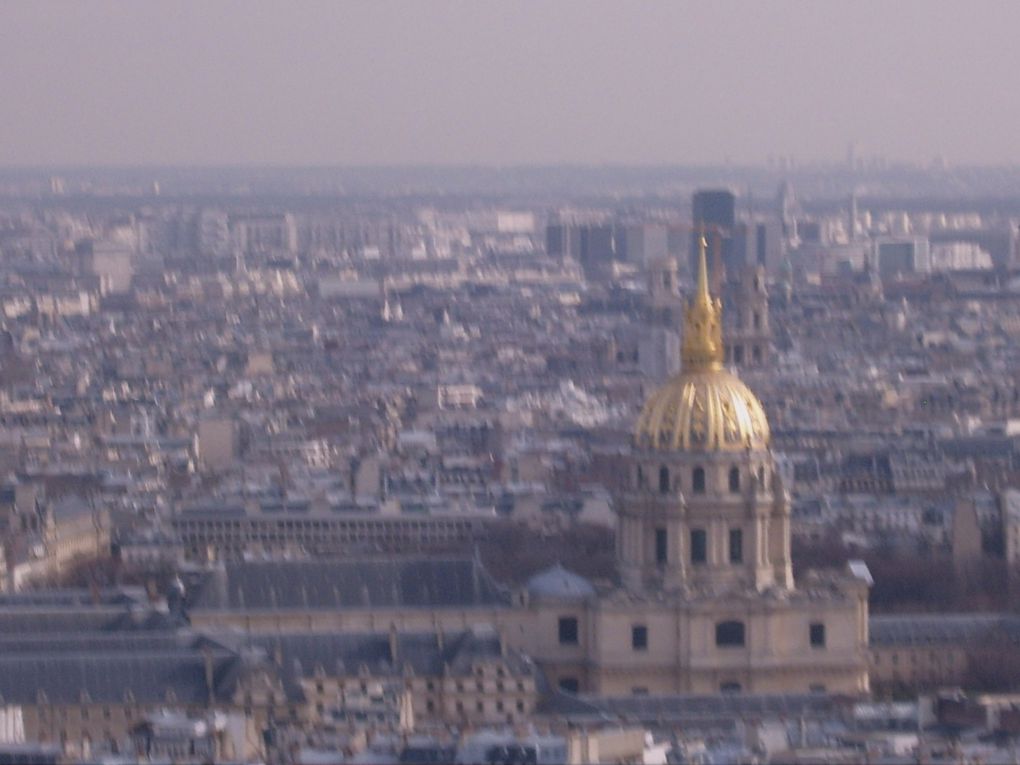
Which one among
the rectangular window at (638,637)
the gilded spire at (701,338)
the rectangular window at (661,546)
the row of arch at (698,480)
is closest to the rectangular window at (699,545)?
the rectangular window at (661,546)

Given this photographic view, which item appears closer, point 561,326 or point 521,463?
point 521,463

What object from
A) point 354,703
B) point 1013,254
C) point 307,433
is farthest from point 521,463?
point 1013,254

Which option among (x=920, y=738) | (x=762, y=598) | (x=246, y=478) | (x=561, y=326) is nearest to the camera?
(x=920, y=738)

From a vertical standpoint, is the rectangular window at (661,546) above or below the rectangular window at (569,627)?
above

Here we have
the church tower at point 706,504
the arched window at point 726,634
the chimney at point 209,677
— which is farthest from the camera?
the church tower at point 706,504

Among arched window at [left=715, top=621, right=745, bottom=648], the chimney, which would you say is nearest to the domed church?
arched window at [left=715, top=621, right=745, bottom=648]

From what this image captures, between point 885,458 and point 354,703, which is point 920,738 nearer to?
point 354,703

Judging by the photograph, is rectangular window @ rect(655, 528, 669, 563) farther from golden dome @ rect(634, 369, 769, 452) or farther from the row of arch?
golden dome @ rect(634, 369, 769, 452)

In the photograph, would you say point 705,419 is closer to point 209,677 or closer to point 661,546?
point 661,546

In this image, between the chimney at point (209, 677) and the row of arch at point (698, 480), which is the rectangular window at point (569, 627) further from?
the chimney at point (209, 677)
